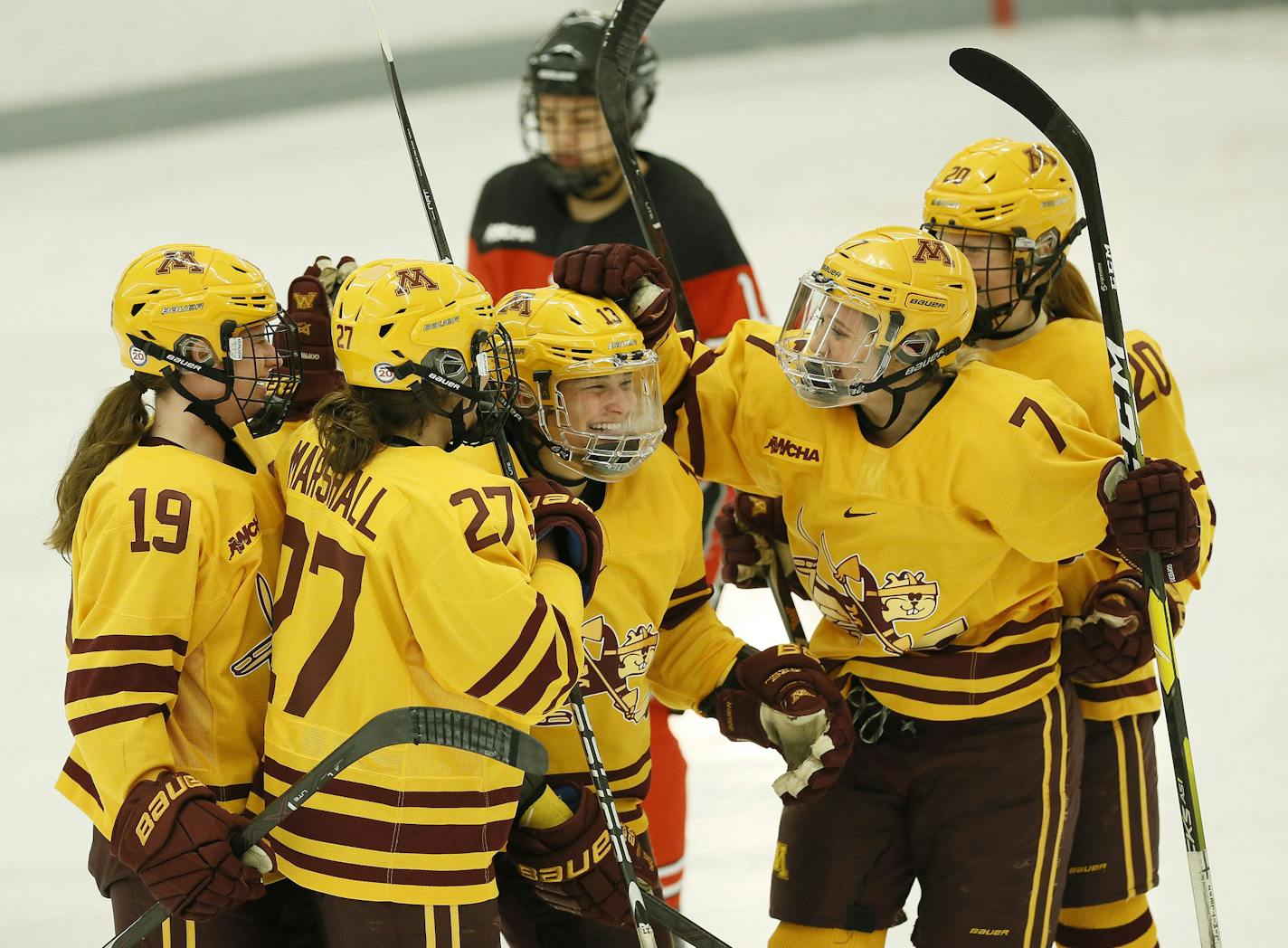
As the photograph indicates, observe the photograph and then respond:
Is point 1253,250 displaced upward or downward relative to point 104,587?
downward

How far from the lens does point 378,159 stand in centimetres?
828

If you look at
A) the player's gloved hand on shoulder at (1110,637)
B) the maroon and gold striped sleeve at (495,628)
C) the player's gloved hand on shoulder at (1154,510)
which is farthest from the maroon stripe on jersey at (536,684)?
the player's gloved hand on shoulder at (1110,637)

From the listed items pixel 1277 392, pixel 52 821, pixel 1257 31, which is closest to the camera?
pixel 52 821

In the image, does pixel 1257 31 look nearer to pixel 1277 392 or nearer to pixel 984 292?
pixel 1277 392

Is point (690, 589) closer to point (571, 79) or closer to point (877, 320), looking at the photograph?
point (877, 320)

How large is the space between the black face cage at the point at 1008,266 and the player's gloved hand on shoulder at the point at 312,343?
0.84 metres

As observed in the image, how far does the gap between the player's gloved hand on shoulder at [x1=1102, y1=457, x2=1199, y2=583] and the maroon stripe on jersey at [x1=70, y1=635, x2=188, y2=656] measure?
1.08m

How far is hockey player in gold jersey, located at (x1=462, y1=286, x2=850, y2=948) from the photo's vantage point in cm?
198

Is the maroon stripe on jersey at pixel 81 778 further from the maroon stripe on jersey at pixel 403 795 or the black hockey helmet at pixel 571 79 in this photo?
the black hockey helmet at pixel 571 79

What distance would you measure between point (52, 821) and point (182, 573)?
6.00 ft

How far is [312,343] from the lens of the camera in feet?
7.21

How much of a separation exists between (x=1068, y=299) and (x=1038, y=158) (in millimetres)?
215

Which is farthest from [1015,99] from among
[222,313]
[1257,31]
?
[1257,31]

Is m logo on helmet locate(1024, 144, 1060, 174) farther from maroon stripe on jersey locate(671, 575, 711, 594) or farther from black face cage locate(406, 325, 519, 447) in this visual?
black face cage locate(406, 325, 519, 447)
